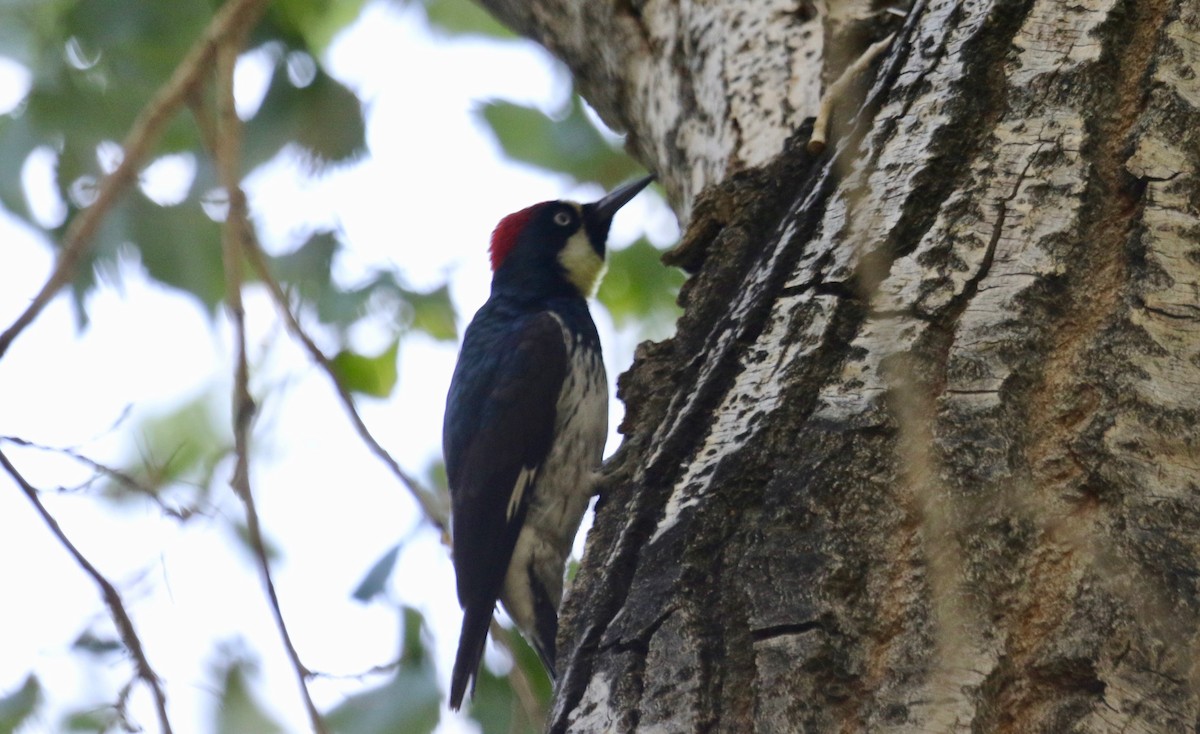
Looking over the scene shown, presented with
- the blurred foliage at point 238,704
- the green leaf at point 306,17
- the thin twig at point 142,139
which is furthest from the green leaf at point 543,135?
the blurred foliage at point 238,704

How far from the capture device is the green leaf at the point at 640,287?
4160 millimetres

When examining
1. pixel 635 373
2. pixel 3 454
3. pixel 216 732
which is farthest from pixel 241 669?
pixel 635 373

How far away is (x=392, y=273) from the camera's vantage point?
3.52 m

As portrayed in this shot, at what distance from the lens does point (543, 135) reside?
3873 millimetres

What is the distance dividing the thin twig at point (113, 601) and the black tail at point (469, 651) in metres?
0.78

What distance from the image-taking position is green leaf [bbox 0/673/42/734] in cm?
274

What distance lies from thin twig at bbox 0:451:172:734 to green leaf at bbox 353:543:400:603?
700 millimetres

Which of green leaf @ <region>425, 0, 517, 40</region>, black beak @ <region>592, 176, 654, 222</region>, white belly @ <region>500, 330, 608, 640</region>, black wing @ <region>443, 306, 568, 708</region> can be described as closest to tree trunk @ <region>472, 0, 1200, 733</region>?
black wing @ <region>443, 306, 568, 708</region>

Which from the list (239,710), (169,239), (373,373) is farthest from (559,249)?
(239,710)

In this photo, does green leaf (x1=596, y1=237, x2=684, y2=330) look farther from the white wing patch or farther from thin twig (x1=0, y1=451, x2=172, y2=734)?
thin twig (x1=0, y1=451, x2=172, y2=734)

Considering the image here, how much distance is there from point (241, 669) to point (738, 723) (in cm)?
Answer: 268

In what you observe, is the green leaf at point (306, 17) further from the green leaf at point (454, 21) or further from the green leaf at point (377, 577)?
the green leaf at point (377, 577)

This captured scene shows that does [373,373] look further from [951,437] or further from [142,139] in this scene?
[951,437]

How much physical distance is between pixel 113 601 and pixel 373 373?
54.8 inches
